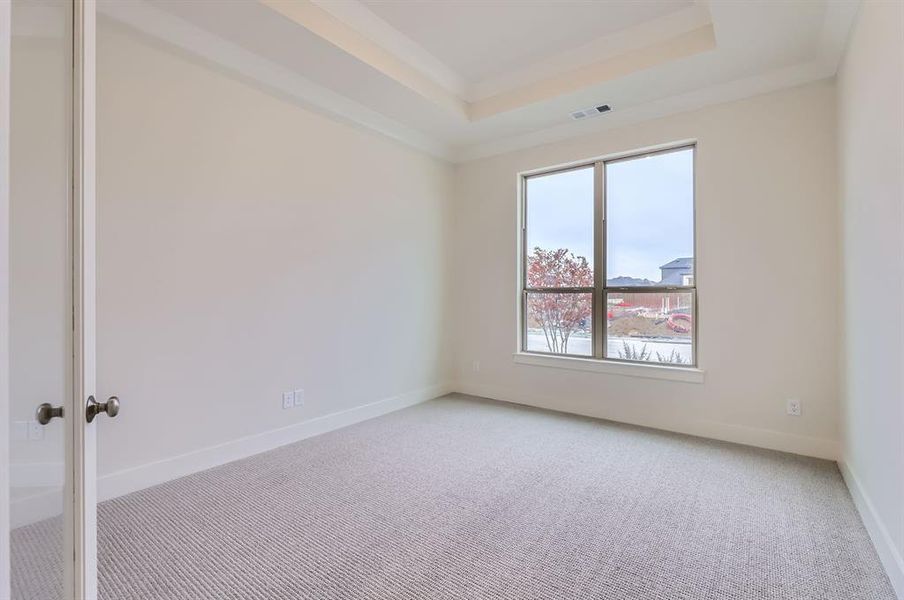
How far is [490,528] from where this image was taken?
216 cm

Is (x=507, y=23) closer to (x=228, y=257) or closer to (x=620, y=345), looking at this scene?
(x=228, y=257)

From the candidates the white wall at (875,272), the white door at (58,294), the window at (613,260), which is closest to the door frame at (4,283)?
the white door at (58,294)

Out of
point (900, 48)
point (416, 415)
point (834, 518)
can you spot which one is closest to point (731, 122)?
point (900, 48)

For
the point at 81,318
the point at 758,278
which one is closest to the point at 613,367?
the point at 758,278

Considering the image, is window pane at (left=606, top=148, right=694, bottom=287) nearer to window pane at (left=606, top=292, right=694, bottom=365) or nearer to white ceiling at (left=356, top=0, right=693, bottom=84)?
window pane at (left=606, top=292, right=694, bottom=365)

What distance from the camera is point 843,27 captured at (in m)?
2.56

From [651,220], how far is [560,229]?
2.95 ft

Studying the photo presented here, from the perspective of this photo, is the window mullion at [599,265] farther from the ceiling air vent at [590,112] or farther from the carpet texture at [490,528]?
the carpet texture at [490,528]

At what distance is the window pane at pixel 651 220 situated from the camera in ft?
12.1

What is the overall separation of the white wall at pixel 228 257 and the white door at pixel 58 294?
5.37 feet

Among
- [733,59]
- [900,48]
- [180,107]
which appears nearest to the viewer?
[900,48]

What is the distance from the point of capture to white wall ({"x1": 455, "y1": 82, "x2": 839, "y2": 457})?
3.07 meters

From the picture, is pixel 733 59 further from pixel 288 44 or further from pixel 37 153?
pixel 37 153

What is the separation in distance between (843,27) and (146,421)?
4.85 metres
